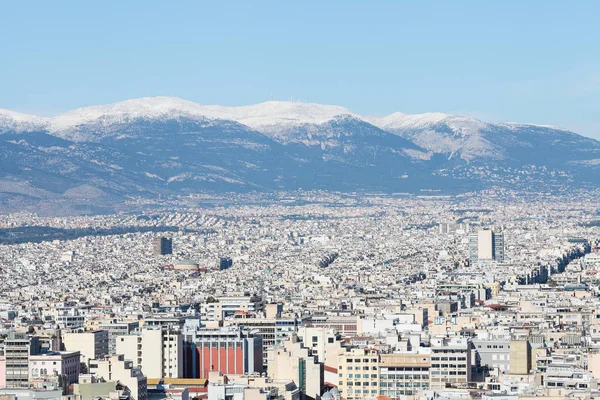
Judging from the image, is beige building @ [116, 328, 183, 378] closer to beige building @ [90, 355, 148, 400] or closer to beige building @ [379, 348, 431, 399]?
beige building @ [90, 355, 148, 400]

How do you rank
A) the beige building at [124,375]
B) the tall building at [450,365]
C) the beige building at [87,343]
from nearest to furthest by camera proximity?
the beige building at [124,375] < the tall building at [450,365] < the beige building at [87,343]

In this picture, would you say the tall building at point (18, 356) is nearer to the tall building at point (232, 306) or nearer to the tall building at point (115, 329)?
the tall building at point (115, 329)

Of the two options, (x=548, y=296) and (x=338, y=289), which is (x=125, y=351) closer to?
(x=548, y=296)

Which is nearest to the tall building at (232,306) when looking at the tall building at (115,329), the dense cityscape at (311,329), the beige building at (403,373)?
the dense cityscape at (311,329)

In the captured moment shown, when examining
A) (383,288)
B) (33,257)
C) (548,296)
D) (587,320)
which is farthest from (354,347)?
(33,257)

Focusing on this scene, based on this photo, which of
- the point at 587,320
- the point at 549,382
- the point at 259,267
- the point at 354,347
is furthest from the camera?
the point at 259,267

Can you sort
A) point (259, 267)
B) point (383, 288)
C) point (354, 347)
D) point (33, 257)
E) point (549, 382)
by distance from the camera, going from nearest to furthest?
point (549, 382)
point (354, 347)
point (383, 288)
point (259, 267)
point (33, 257)
